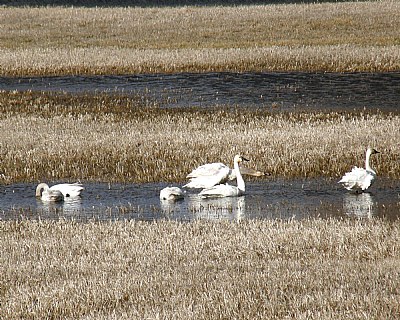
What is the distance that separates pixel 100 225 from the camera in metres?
11.4

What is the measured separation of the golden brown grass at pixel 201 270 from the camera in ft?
24.6

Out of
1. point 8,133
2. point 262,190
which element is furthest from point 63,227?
point 8,133

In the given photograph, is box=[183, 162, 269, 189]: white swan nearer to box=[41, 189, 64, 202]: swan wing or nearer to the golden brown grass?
box=[41, 189, 64, 202]: swan wing

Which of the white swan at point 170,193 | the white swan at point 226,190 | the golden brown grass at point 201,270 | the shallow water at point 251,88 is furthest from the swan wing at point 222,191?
the shallow water at point 251,88

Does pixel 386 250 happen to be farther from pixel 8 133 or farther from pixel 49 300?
pixel 8 133

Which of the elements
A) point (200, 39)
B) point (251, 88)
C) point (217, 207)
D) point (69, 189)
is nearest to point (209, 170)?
point (217, 207)

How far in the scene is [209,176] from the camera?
14.4 m

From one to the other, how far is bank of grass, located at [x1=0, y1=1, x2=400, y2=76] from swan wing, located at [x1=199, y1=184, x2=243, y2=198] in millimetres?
18213

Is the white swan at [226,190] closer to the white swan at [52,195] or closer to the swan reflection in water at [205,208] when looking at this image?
the swan reflection in water at [205,208]

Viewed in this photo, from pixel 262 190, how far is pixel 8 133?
726 cm

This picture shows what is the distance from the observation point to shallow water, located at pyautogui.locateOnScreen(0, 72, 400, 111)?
25125mm

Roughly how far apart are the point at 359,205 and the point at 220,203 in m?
2.29

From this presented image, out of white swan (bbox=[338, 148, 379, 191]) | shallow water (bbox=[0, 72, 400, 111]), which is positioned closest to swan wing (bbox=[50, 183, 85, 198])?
white swan (bbox=[338, 148, 379, 191])

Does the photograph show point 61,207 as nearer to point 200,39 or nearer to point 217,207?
point 217,207
